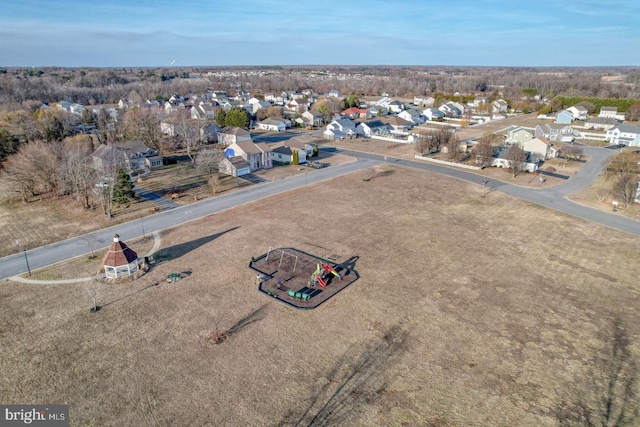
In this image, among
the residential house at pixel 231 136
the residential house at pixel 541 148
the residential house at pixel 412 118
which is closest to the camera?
the residential house at pixel 541 148

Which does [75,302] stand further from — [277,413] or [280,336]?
[277,413]

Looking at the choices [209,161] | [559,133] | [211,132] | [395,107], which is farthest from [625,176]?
[395,107]

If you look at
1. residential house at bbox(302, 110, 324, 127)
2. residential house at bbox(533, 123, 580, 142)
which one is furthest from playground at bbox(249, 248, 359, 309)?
residential house at bbox(533, 123, 580, 142)

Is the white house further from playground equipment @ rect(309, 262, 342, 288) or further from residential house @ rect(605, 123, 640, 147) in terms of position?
playground equipment @ rect(309, 262, 342, 288)

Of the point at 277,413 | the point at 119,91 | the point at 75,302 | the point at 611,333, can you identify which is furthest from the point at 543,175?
the point at 119,91

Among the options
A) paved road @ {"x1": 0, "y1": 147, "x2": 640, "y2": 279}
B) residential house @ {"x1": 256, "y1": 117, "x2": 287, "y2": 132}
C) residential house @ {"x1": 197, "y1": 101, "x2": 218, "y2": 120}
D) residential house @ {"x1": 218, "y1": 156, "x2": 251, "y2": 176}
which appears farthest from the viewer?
residential house @ {"x1": 197, "y1": 101, "x2": 218, "y2": 120}

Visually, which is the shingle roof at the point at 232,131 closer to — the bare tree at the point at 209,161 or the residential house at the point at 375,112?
the bare tree at the point at 209,161

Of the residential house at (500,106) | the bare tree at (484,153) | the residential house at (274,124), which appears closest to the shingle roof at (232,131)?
the residential house at (274,124)
